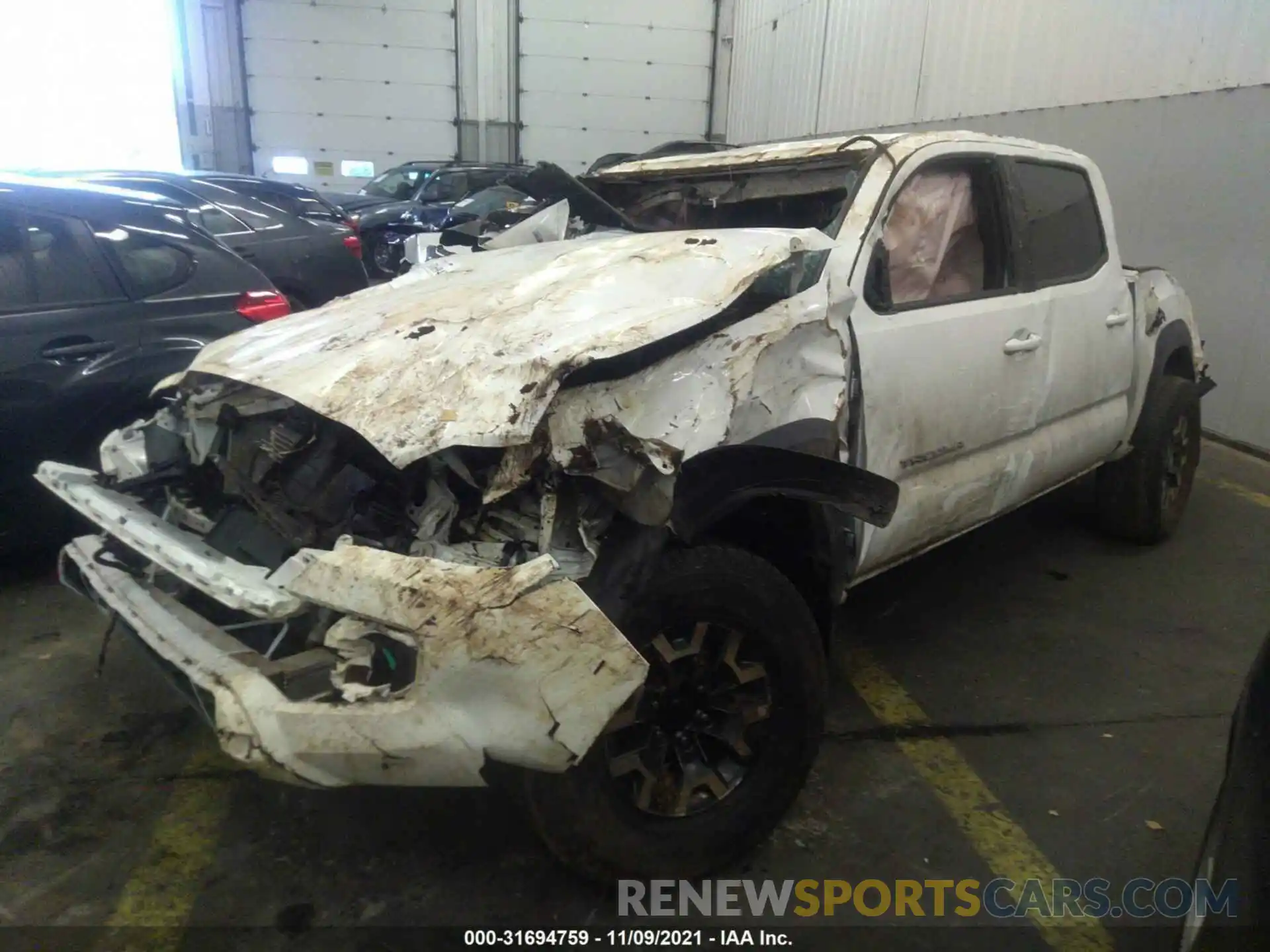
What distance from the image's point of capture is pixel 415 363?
6.70 feet

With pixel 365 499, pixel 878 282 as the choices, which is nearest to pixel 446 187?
pixel 878 282

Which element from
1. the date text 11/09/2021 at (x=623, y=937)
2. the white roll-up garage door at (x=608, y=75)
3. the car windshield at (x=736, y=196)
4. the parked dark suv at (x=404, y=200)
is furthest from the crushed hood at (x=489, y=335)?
the white roll-up garage door at (x=608, y=75)

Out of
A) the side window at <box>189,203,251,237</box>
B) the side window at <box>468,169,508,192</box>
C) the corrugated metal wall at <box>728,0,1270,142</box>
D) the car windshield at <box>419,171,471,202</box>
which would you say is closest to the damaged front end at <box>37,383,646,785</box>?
the side window at <box>189,203,251,237</box>

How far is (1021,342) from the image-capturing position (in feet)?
9.75

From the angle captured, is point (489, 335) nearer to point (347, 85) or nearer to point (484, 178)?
point (484, 178)

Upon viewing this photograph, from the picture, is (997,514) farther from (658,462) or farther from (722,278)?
(658,462)

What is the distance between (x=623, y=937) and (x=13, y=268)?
11.1ft

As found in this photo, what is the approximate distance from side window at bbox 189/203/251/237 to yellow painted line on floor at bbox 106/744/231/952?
4998 mm

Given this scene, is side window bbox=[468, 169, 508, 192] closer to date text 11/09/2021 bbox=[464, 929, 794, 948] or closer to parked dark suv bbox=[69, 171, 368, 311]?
parked dark suv bbox=[69, 171, 368, 311]

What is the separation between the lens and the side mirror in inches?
97.5

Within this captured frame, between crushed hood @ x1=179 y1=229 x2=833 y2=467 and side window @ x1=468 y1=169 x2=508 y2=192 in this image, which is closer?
crushed hood @ x1=179 y1=229 x2=833 y2=467

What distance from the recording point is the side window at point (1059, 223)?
321cm

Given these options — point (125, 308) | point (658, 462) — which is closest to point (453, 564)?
point (658, 462)

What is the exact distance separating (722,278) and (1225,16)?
5.37 m
